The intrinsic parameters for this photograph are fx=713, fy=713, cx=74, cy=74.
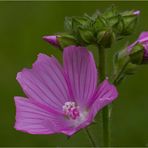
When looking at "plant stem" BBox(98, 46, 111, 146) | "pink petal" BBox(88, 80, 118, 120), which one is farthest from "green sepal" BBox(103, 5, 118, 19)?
"pink petal" BBox(88, 80, 118, 120)

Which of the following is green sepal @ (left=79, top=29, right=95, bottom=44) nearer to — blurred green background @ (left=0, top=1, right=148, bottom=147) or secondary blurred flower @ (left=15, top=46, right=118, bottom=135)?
secondary blurred flower @ (left=15, top=46, right=118, bottom=135)

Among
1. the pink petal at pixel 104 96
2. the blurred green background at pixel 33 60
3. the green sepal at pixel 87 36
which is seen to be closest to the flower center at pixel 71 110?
the pink petal at pixel 104 96

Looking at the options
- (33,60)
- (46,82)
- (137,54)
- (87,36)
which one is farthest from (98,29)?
(33,60)

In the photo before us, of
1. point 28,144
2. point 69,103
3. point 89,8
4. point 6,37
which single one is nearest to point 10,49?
point 6,37

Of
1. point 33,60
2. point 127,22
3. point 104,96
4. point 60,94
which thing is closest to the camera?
point 104,96

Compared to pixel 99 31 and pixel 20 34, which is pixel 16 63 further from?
pixel 99 31

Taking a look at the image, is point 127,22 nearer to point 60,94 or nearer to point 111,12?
point 111,12
